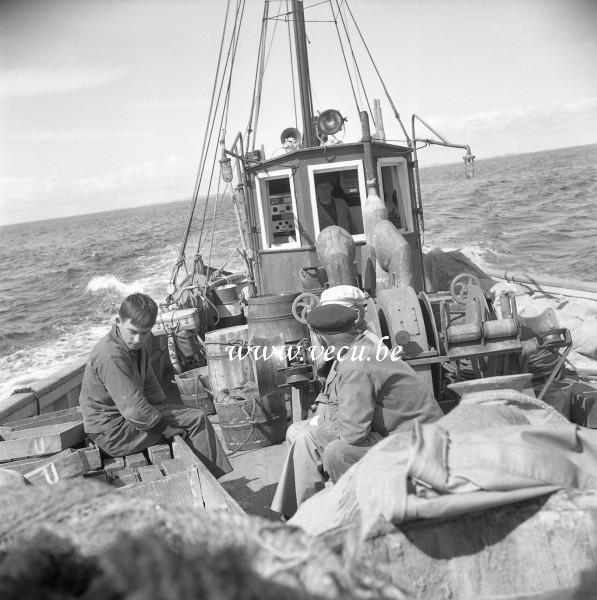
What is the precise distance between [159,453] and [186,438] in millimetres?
261

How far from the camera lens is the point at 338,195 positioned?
10852 mm

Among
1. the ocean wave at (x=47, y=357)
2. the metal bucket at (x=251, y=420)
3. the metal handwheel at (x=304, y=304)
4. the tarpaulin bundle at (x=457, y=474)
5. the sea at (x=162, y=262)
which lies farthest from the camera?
the sea at (x=162, y=262)

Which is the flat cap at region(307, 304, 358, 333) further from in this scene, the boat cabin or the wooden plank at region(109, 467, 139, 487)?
the boat cabin

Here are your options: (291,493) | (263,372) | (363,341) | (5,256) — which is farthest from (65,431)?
(5,256)

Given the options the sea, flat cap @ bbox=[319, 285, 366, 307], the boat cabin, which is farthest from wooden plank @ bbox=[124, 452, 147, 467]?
the sea

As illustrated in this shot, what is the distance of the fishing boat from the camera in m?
A: 3.61

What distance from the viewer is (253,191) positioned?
10.2 meters

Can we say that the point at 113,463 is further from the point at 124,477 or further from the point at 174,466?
the point at 174,466

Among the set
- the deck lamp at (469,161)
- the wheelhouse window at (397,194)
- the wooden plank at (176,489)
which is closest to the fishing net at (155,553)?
the wooden plank at (176,489)

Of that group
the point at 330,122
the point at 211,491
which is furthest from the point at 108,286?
the point at 211,491

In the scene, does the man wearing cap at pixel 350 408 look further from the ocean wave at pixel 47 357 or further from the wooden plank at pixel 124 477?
the ocean wave at pixel 47 357

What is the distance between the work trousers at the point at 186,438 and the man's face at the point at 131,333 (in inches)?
20.5

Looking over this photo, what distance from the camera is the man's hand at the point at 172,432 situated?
452 cm

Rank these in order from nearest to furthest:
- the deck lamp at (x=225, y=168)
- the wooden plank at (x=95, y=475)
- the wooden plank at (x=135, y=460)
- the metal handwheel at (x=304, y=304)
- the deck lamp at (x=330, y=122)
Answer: the wooden plank at (x=95, y=475) < the wooden plank at (x=135, y=460) < the metal handwheel at (x=304, y=304) < the deck lamp at (x=225, y=168) < the deck lamp at (x=330, y=122)
